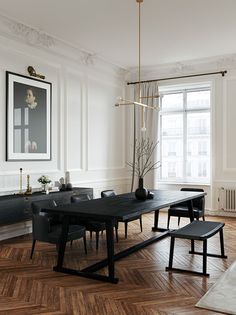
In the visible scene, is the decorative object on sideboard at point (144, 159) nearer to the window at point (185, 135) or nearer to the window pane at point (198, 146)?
the window at point (185, 135)

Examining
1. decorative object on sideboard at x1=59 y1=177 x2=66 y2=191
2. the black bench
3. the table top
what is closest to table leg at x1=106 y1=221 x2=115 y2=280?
the table top

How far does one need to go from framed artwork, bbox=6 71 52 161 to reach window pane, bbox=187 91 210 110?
358 cm

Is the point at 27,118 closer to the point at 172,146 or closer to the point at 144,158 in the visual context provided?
the point at 144,158

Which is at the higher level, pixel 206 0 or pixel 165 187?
pixel 206 0

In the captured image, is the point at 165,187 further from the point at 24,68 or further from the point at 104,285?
the point at 104,285

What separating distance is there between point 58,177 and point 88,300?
3.72m

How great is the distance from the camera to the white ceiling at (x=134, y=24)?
5191 mm

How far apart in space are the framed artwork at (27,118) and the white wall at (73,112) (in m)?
0.10

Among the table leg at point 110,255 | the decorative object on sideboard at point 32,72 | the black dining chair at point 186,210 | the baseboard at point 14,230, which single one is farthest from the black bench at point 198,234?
the decorative object on sideboard at point 32,72

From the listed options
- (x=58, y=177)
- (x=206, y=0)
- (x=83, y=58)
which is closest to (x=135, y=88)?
(x=83, y=58)

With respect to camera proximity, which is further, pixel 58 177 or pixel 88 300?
pixel 58 177

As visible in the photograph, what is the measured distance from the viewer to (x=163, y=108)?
8.82 metres

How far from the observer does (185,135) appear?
8578 mm

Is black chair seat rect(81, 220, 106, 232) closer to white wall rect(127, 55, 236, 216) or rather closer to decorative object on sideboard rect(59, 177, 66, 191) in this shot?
decorative object on sideboard rect(59, 177, 66, 191)
